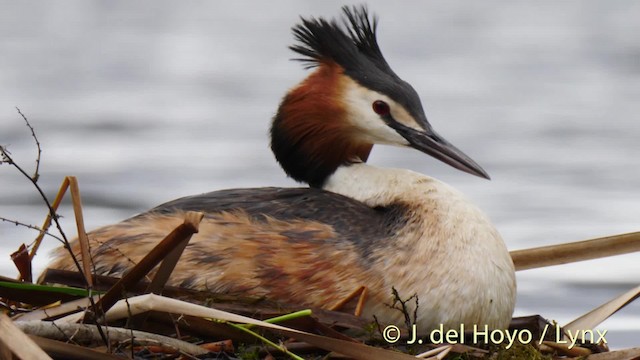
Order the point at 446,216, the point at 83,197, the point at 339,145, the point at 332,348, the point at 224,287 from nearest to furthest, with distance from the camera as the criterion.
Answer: the point at 332,348, the point at 224,287, the point at 446,216, the point at 339,145, the point at 83,197

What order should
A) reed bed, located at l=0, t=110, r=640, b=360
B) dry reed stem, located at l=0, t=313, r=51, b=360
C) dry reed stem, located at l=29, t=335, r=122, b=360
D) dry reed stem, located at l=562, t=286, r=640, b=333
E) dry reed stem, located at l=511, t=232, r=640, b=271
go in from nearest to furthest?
dry reed stem, located at l=0, t=313, r=51, b=360, dry reed stem, located at l=29, t=335, r=122, b=360, reed bed, located at l=0, t=110, r=640, b=360, dry reed stem, located at l=562, t=286, r=640, b=333, dry reed stem, located at l=511, t=232, r=640, b=271

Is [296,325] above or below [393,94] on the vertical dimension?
below

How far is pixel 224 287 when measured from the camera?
5164 mm

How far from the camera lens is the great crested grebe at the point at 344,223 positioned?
5.21m

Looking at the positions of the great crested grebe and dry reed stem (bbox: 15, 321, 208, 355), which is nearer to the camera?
dry reed stem (bbox: 15, 321, 208, 355)

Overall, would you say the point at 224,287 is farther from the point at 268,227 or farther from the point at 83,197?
the point at 83,197

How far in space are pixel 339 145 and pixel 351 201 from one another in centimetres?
35

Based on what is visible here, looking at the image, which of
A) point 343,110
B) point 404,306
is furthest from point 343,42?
point 404,306

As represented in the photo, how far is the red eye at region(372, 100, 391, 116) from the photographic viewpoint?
19.3ft

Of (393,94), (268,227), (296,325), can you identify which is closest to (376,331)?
(296,325)

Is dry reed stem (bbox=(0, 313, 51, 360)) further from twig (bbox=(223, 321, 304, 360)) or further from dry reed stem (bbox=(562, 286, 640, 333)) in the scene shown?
dry reed stem (bbox=(562, 286, 640, 333))

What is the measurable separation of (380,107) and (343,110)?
15cm

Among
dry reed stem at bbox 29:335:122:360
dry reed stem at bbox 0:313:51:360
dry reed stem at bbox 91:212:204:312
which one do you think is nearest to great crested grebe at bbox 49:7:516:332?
dry reed stem at bbox 91:212:204:312

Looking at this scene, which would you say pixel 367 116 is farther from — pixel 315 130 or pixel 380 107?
pixel 315 130
